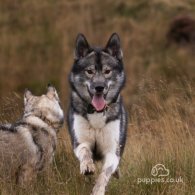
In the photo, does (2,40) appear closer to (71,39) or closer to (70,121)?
(71,39)

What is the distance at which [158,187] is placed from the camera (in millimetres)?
6152

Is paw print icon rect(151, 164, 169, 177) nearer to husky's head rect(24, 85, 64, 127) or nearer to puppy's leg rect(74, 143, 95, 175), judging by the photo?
puppy's leg rect(74, 143, 95, 175)

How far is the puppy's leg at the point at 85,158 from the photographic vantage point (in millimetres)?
6211

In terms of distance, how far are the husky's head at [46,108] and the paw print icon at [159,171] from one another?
1450 mm

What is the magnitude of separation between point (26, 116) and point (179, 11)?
14892mm

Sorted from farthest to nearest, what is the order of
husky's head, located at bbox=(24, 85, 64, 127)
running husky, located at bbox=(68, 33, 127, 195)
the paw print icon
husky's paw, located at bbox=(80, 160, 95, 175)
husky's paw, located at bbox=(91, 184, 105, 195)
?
1. husky's head, located at bbox=(24, 85, 64, 127)
2. running husky, located at bbox=(68, 33, 127, 195)
3. the paw print icon
4. husky's paw, located at bbox=(80, 160, 95, 175)
5. husky's paw, located at bbox=(91, 184, 105, 195)

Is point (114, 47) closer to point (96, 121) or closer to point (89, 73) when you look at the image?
point (89, 73)

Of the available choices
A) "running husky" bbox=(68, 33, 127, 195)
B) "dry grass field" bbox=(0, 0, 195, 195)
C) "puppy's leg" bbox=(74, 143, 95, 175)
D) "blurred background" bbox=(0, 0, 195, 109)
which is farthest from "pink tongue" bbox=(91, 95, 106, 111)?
"blurred background" bbox=(0, 0, 195, 109)

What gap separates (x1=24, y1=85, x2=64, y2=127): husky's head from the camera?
750 cm

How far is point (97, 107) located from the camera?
266 inches

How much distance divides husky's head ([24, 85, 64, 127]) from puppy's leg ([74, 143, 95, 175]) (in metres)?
0.93

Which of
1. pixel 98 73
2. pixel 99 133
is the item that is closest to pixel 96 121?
pixel 99 133
